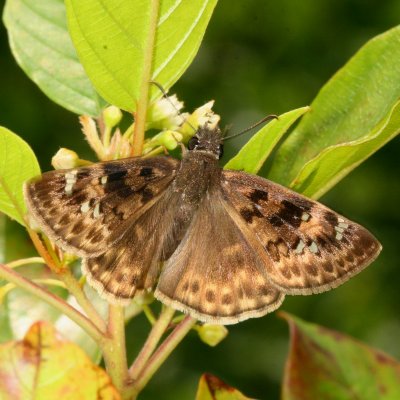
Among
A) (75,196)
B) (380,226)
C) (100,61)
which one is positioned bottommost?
(380,226)

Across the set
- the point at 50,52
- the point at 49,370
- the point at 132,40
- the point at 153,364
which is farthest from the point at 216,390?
the point at 50,52

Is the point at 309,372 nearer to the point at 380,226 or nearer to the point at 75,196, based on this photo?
the point at 75,196

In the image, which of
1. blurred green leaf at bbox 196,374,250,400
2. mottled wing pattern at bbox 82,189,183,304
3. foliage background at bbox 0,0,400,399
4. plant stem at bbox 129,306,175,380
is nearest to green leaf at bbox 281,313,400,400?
blurred green leaf at bbox 196,374,250,400

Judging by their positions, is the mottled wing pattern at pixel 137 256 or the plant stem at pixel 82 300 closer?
the plant stem at pixel 82 300

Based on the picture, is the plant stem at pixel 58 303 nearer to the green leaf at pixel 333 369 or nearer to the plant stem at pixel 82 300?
the plant stem at pixel 82 300

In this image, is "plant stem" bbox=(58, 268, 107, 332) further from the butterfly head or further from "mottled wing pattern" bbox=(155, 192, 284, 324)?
the butterfly head

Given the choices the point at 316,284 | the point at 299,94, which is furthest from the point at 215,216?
the point at 299,94

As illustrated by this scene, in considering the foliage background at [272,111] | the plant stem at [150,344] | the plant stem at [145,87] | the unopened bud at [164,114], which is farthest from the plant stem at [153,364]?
the foliage background at [272,111]
